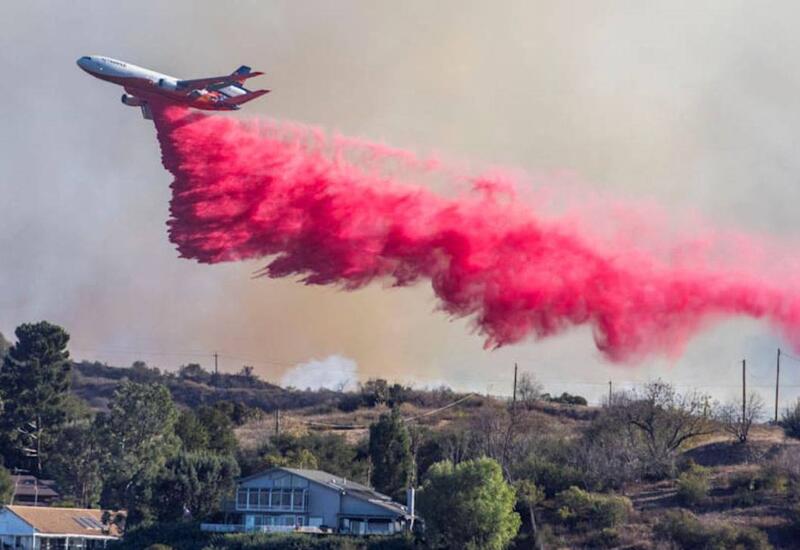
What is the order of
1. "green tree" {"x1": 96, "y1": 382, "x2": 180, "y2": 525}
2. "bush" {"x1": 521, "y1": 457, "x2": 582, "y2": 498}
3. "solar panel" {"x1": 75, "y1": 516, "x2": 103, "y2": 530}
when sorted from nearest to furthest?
1. "bush" {"x1": 521, "y1": 457, "x2": 582, "y2": 498}
2. "solar panel" {"x1": 75, "y1": 516, "x2": 103, "y2": 530}
3. "green tree" {"x1": 96, "y1": 382, "x2": 180, "y2": 525}

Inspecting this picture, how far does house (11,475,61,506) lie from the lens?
11769 centimetres

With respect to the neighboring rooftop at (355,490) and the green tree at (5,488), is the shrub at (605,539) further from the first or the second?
the green tree at (5,488)

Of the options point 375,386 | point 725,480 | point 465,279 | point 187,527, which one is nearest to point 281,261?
point 465,279

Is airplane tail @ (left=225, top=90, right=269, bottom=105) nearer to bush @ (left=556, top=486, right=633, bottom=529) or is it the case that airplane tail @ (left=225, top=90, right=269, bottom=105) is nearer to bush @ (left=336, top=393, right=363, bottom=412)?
bush @ (left=556, top=486, right=633, bottom=529)

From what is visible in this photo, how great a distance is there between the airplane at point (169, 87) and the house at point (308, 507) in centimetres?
2802

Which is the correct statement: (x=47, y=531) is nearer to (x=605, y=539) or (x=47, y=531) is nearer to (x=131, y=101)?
(x=131, y=101)

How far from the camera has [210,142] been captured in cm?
7756

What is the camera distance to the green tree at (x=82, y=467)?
367ft

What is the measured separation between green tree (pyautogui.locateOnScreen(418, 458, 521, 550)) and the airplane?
1062 inches

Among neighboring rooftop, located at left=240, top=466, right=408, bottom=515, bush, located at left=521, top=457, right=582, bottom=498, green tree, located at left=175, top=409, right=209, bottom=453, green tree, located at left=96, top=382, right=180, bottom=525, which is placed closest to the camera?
neighboring rooftop, located at left=240, top=466, right=408, bottom=515

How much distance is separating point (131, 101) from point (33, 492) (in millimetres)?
55067

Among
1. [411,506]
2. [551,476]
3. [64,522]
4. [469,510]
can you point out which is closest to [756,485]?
[551,476]

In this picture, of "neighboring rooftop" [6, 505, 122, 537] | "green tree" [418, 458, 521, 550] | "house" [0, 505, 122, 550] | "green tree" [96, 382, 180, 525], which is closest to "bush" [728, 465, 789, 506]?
"green tree" [418, 458, 521, 550]

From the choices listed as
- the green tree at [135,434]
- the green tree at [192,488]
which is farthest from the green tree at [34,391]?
the green tree at [192,488]
